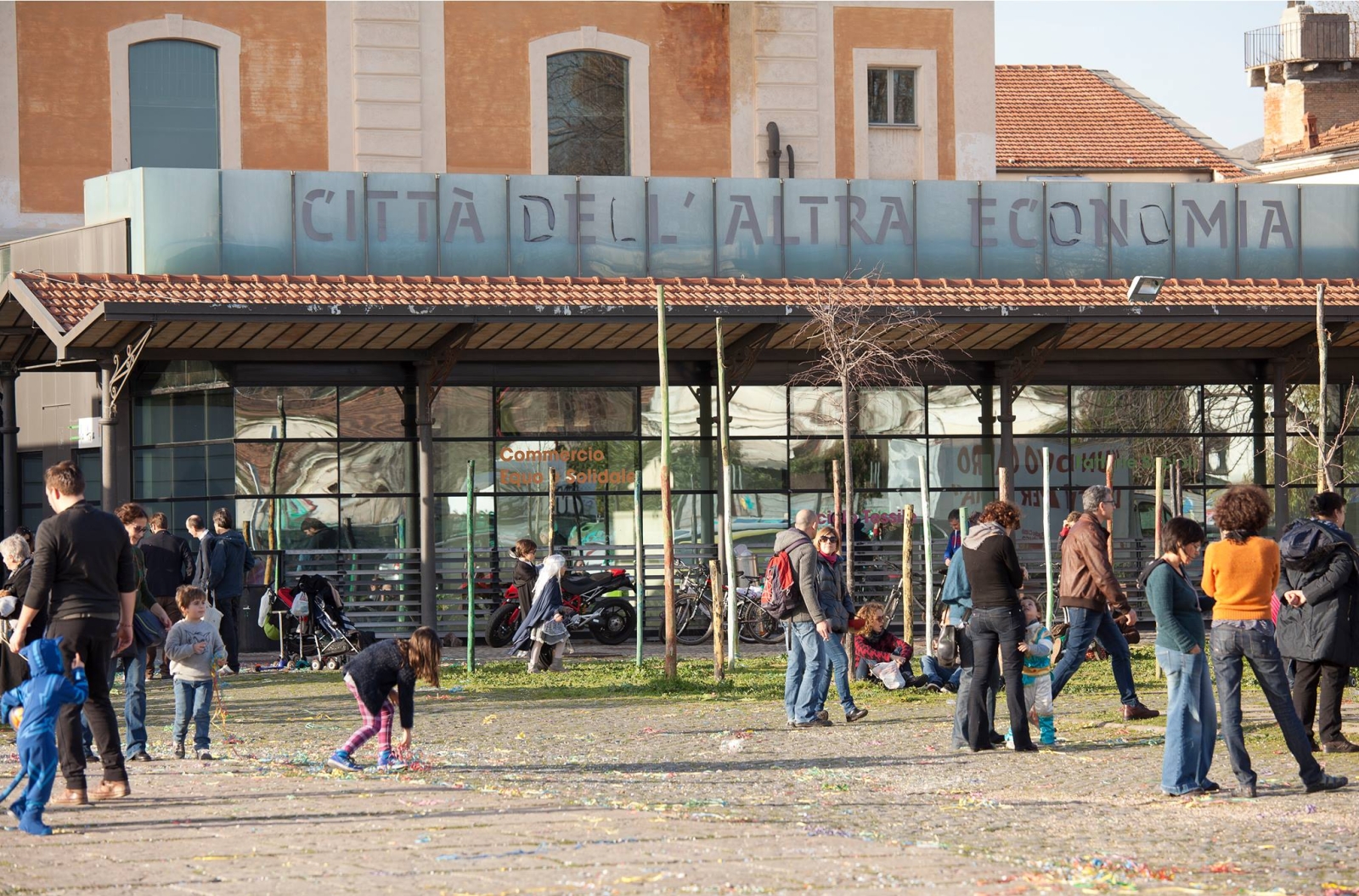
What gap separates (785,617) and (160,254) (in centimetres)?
1261

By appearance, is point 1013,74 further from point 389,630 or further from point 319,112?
point 389,630

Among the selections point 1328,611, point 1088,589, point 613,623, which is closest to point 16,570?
point 1088,589

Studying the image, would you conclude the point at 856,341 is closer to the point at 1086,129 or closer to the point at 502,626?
the point at 502,626

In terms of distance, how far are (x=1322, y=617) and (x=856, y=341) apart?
1015 centimetres

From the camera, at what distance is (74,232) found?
2502 centimetres

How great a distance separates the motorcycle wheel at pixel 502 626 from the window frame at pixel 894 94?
14419mm

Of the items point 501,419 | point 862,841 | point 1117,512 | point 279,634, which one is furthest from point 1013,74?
point 862,841

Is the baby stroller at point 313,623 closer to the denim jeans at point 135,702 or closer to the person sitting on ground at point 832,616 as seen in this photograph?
the person sitting on ground at point 832,616

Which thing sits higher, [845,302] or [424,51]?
[424,51]

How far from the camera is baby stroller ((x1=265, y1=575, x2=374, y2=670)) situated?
2028 cm

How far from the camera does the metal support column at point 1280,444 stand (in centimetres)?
2567

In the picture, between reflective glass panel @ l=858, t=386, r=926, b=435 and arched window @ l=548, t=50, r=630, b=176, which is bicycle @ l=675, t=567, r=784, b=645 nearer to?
reflective glass panel @ l=858, t=386, r=926, b=435

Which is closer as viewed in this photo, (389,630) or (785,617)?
(785,617)

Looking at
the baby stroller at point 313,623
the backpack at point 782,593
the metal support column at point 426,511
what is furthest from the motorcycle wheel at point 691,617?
the backpack at point 782,593
